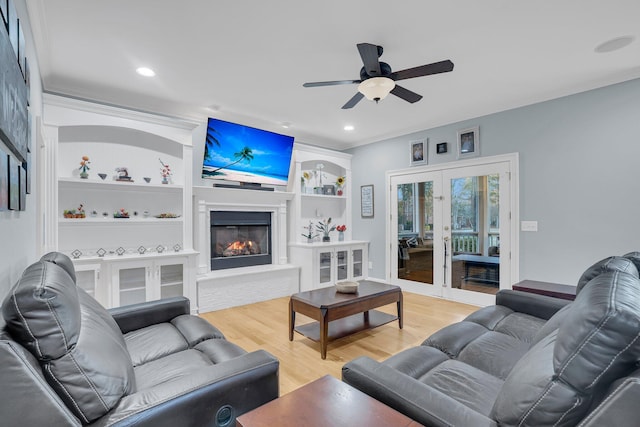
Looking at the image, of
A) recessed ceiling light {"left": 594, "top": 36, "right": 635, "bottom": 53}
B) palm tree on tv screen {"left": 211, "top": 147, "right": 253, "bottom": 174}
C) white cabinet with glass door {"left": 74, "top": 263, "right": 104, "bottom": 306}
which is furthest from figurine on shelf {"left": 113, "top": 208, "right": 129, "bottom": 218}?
recessed ceiling light {"left": 594, "top": 36, "right": 635, "bottom": 53}

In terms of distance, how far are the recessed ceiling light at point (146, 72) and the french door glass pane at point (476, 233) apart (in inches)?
152

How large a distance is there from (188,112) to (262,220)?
71.3 inches

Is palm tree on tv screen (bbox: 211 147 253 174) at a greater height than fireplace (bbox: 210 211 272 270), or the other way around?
palm tree on tv screen (bbox: 211 147 253 174)

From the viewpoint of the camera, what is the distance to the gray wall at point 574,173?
317 cm

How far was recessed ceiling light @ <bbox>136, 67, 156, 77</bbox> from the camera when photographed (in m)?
2.95

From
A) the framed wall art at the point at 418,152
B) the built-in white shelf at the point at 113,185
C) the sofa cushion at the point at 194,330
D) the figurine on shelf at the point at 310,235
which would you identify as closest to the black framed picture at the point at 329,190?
the figurine on shelf at the point at 310,235

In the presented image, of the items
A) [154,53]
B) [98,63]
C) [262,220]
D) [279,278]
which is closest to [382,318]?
[279,278]

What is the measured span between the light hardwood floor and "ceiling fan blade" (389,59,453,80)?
7.48 feet

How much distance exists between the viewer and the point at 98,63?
112 inches

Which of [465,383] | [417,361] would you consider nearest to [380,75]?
[417,361]

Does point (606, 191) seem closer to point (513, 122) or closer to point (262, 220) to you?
point (513, 122)

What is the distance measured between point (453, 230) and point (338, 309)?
252cm

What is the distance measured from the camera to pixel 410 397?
1.14 m

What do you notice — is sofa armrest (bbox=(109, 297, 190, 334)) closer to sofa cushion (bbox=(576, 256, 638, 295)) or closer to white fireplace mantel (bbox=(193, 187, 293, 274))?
white fireplace mantel (bbox=(193, 187, 293, 274))
